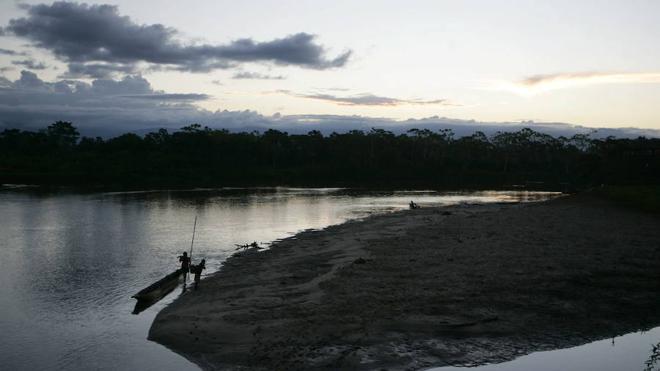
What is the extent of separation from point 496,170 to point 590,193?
110 meters

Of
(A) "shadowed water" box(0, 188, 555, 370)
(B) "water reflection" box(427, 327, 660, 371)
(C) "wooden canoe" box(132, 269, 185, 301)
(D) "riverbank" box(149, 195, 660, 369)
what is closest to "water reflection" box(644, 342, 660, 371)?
(B) "water reflection" box(427, 327, 660, 371)

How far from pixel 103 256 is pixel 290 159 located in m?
130

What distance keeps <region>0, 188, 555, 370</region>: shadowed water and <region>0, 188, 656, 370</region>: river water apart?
6 centimetres

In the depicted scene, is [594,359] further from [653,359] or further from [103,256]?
[103,256]

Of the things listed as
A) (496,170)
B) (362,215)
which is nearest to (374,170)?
(496,170)

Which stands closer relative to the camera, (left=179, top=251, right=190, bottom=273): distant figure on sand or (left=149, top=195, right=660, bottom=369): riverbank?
(left=149, top=195, right=660, bottom=369): riverbank

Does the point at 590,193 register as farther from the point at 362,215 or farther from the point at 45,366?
the point at 45,366

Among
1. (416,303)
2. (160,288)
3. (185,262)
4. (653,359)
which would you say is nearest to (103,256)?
(185,262)

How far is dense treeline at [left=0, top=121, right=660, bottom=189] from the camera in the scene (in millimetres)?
127500

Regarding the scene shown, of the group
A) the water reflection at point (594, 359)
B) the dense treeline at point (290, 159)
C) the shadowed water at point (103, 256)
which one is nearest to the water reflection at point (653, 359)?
the water reflection at point (594, 359)

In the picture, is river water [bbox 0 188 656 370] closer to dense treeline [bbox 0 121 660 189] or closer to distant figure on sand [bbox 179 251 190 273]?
distant figure on sand [bbox 179 251 190 273]

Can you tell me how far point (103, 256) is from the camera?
35.0 metres

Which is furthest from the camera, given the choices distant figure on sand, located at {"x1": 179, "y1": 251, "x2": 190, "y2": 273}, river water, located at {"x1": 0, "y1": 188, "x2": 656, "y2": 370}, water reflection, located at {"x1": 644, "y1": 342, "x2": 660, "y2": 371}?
distant figure on sand, located at {"x1": 179, "y1": 251, "x2": 190, "y2": 273}

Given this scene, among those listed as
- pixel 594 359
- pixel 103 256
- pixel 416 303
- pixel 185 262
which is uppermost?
pixel 185 262
